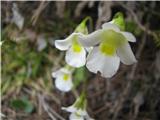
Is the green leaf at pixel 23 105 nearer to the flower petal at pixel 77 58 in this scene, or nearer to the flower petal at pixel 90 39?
the flower petal at pixel 77 58

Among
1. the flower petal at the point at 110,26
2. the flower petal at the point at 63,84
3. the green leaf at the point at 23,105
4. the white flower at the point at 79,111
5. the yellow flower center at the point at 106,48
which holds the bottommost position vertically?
the green leaf at the point at 23,105

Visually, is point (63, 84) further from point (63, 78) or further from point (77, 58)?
point (77, 58)

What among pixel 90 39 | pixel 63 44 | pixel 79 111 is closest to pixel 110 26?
pixel 90 39

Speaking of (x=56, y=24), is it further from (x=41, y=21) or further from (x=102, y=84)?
(x=102, y=84)

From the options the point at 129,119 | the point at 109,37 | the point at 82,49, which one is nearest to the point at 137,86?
the point at 129,119

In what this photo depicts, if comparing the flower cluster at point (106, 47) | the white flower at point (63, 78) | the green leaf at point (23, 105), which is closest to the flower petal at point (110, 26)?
the flower cluster at point (106, 47)

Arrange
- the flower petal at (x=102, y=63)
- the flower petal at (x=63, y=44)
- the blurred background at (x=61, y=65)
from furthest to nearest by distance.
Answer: the blurred background at (x=61, y=65), the flower petal at (x=63, y=44), the flower petal at (x=102, y=63)

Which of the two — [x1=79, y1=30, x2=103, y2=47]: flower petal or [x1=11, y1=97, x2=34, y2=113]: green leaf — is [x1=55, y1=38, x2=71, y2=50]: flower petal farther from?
[x1=11, y1=97, x2=34, y2=113]: green leaf

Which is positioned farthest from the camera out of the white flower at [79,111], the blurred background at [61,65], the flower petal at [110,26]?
the blurred background at [61,65]
